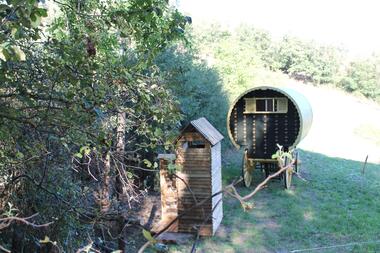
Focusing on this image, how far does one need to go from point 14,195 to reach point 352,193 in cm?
932

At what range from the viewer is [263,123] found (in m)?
11.9

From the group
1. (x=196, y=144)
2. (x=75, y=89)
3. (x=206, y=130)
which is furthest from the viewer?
(x=196, y=144)

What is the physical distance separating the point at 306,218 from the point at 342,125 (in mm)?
18322

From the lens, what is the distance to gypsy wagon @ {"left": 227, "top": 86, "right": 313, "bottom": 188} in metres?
11.6

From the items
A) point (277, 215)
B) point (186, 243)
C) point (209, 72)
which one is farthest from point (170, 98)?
point (209, 72)

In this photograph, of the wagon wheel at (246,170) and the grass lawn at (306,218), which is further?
the wagon wheel at (246,170)

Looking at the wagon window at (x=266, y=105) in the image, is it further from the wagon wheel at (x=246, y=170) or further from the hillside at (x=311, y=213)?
the hillside at (x=311, y=213)

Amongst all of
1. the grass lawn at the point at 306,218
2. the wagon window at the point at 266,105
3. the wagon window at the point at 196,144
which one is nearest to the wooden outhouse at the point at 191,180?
the wagon window at the point at 196,144

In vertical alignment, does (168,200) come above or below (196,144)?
below

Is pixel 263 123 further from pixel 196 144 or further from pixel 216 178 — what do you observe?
pixel 216 178

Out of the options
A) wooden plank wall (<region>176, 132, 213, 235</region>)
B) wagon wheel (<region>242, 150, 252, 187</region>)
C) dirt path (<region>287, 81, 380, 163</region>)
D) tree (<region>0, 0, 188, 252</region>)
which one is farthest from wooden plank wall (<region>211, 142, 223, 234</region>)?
dirt path (<region>287, 81, 380, 163</region>)

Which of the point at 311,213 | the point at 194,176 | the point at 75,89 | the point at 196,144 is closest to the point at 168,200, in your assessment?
the point at 194,176

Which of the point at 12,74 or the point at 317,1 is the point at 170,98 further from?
the point at 317,1

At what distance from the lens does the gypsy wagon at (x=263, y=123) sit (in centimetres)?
1159
